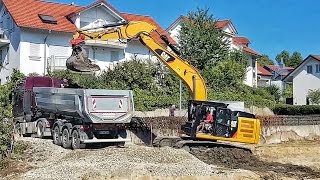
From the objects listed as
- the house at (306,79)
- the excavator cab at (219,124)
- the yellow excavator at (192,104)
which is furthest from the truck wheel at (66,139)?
the house at (306,79)

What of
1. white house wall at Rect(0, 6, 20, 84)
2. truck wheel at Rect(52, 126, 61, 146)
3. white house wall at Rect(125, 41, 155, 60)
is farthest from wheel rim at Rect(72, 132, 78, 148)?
white house wall at Rect(125, 41, 155, 60)

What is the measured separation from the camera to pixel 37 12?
37.9 metres

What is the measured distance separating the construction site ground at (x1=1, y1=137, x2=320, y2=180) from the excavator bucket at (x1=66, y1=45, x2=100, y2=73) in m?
3.05

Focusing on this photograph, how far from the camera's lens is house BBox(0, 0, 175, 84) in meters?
36.0

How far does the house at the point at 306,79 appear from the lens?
54719mm

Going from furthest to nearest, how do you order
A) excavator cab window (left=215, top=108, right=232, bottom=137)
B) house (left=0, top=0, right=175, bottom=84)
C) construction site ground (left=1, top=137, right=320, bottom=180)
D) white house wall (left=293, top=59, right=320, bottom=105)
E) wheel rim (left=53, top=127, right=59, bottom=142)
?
white house wall (left=293, top=59, right=320, bottom=105), house (left=0, top=0, right=175, bottom=84), wheel rim (left=53, top=127, right=59, bottom=142), excavator cab window (left=215, top=108, right=232, bottom=137), construction site ground (left=1, top=137, right=320, bottom=180)

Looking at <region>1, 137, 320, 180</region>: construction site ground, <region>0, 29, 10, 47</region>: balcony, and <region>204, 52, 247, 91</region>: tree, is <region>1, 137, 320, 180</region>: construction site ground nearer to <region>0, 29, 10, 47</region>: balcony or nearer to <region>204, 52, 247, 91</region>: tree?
<region>204, 52, 247, 91</region>: tree

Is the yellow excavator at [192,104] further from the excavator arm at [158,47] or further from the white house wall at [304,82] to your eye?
the white house wall at [304,82]

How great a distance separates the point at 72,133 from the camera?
61.8 ft

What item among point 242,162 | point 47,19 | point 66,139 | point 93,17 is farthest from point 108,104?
point 93,17

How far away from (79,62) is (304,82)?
4175 cm

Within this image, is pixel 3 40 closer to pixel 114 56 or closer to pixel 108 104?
pixel 114 56

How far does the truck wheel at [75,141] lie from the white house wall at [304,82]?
40518 millimetres

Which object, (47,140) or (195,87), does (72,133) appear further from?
(195,87)
